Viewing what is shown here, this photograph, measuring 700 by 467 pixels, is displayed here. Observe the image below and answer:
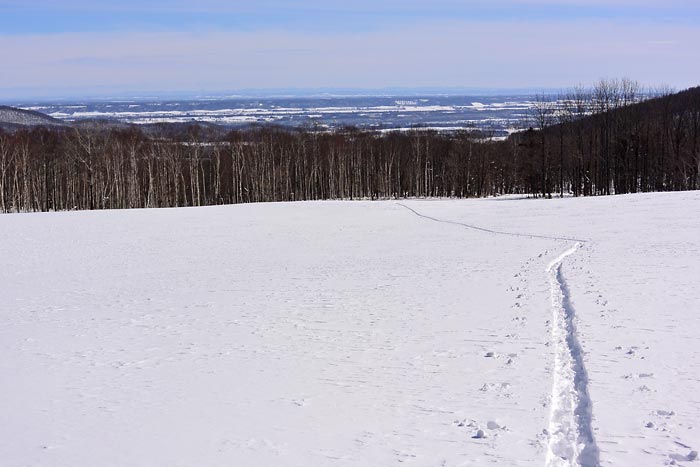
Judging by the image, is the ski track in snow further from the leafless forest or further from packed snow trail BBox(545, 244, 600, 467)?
the leafless forest

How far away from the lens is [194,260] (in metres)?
25.4

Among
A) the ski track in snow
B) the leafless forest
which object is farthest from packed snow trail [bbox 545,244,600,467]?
the leafless forest

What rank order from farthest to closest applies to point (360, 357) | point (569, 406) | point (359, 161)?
point (359, 161) < point (360, 357) < point (569, 406)

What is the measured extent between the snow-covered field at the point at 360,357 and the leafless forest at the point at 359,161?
4504 cm

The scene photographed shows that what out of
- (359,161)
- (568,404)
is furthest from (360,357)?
(359,161)

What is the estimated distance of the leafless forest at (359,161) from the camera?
2680 inches

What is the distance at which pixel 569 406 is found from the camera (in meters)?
8.41

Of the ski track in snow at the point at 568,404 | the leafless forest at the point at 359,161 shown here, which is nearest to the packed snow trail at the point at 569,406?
the ski track in snow at the point at 568,404

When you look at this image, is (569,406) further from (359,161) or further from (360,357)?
(359,161)

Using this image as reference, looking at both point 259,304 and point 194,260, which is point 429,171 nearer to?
point 194,260

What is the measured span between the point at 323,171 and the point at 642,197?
47.5 m

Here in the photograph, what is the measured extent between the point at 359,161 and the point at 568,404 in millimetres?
73409

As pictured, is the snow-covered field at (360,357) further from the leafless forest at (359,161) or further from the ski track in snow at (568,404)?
the leafless forest at (359,161)

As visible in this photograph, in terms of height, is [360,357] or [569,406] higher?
[569,406]
